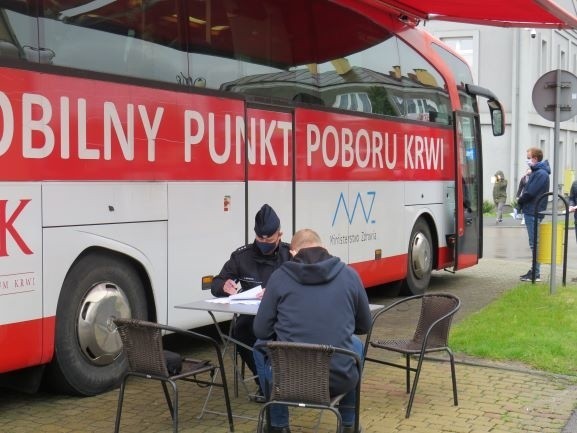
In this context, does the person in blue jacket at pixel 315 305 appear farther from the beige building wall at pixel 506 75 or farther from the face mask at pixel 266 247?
the beige building wall at pixel 506 75

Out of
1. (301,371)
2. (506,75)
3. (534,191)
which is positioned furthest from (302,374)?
(506,75)

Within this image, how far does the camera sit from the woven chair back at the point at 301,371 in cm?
457

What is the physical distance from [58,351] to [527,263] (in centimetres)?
1213

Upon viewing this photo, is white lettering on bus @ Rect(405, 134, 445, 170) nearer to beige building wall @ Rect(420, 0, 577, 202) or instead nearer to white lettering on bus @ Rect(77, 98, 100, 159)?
white lettering on bus @ Rect(77, 98, 100, 159)

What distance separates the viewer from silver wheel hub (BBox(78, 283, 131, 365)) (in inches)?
251

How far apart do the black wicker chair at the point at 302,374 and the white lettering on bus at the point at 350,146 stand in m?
4.57

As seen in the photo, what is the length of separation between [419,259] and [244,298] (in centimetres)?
660

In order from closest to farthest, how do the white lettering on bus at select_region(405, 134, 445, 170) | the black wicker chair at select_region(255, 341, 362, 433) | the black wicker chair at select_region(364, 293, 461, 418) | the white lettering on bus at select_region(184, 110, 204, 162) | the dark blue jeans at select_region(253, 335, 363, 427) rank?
1. the black wicker chair at select_region(255, 341, 362, 433)
2. the dark blue jeans at select_region(253, 335, 363, 427)
3. the black wicker chair at select_region(364, 293, 461, 418)
4. the white lettering on bus at select_region(184, 110, 204, 162)
5. the white lettering on bus at select_region(405, 134, 445, 170)

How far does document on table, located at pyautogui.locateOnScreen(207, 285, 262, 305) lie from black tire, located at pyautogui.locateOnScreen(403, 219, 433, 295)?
19.9ft

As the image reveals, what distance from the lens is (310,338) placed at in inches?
189

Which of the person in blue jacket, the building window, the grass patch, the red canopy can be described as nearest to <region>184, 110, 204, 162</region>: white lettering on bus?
the person in blue jacket

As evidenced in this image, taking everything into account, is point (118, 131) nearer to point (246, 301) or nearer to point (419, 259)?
point (246, 301)

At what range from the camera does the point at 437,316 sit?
638cm

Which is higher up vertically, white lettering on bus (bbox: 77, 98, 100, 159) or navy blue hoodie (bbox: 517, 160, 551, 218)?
white lettering on bus (bbox: 77, 98, 100, 159)
